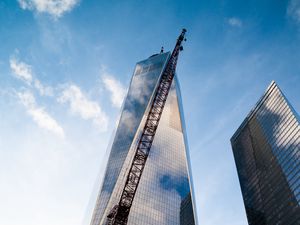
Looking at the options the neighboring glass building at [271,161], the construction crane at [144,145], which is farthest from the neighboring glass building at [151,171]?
the construction crane at [144,145]

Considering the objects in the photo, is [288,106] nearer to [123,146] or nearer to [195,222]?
[195,222]

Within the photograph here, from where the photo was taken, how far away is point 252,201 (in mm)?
120438

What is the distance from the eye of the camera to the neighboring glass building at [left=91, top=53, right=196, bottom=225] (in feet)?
293

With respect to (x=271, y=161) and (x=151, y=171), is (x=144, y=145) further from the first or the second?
(x=271, y=161)

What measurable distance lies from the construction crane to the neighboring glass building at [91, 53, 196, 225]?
4610 cm

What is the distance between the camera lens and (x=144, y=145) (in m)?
38.9

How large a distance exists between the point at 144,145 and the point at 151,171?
2785 inches

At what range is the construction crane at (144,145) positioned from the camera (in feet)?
117

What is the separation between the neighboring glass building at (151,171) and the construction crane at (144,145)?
46.1 m

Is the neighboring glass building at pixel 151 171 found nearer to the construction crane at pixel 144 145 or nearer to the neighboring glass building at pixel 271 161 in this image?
the neighboring glass building at pixel 271 161

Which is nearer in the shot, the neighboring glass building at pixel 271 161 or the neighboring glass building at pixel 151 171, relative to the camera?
the neighboring glass building at pixel 151 171

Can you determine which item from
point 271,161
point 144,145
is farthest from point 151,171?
point 144,145

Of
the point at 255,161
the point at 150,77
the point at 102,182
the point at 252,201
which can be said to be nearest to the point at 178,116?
the point at 150,77

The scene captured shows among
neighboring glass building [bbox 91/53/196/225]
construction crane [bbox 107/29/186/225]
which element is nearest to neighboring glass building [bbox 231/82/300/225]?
neighboring glass building [bbox 91/53/196/225]
